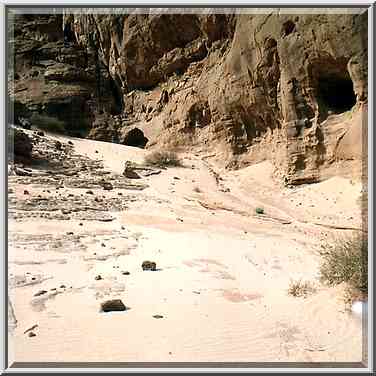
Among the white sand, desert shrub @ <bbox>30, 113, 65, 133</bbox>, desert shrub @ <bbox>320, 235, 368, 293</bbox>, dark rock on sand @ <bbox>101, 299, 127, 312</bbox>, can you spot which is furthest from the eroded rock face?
desert shrub @ <bbox>320, 235, 368, 293</bbox>

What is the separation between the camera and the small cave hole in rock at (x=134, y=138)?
26125mm

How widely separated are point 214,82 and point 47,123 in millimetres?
10354

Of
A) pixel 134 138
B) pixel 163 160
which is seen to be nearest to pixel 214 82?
pixel 163 160

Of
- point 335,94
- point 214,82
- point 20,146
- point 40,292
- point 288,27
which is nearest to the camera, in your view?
point 40,292

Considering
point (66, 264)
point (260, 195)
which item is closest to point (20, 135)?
point (260, 195)

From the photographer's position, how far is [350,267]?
4.79m

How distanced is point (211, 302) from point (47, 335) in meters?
1.75

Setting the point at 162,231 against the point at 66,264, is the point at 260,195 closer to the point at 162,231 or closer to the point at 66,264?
the point at 162,231

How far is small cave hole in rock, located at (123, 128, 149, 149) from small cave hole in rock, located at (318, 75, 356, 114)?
523 inches

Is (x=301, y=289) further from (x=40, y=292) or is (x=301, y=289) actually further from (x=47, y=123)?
(x=47, y=123)

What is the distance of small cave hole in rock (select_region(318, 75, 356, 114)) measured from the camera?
14.5 m

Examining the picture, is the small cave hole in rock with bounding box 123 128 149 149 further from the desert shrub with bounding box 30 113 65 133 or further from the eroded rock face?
the eroded rock face

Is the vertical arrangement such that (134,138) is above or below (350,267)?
above

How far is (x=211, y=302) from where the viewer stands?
188 inches
